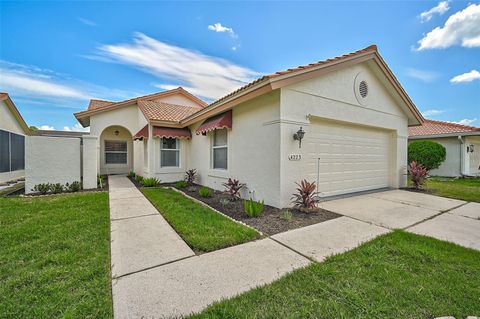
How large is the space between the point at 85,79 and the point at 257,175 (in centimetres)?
1680

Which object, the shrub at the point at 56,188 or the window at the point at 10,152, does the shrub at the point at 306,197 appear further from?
the window at the point at 10,152

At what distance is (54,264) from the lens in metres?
2.90

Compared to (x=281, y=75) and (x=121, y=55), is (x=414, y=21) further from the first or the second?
(x=121, y=55)

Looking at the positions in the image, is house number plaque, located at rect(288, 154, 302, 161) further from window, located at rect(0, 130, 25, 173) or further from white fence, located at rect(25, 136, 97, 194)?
window, located at rect(0, 130, 25, 173)

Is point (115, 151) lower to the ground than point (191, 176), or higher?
higher

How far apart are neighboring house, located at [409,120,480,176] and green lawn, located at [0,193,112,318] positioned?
20216 mm

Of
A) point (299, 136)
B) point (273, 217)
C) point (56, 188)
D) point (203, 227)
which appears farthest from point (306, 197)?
point (56, 188)

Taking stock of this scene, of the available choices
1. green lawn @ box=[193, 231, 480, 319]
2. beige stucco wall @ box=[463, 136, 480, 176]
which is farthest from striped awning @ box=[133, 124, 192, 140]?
beige stucco wall @ box=[463, 136, 480, 176]

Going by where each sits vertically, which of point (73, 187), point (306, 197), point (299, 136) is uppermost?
point (299, 136)

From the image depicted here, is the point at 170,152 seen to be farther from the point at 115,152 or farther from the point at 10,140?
the point at 10,140

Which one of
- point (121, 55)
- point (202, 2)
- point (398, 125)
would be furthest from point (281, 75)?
point (121, 55)

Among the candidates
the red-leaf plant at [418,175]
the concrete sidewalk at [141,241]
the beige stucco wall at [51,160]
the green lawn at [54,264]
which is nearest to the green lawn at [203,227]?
the concrete sidewalk at [141,241]

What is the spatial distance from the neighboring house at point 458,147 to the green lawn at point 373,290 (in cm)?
1584

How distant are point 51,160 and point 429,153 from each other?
2206cm
